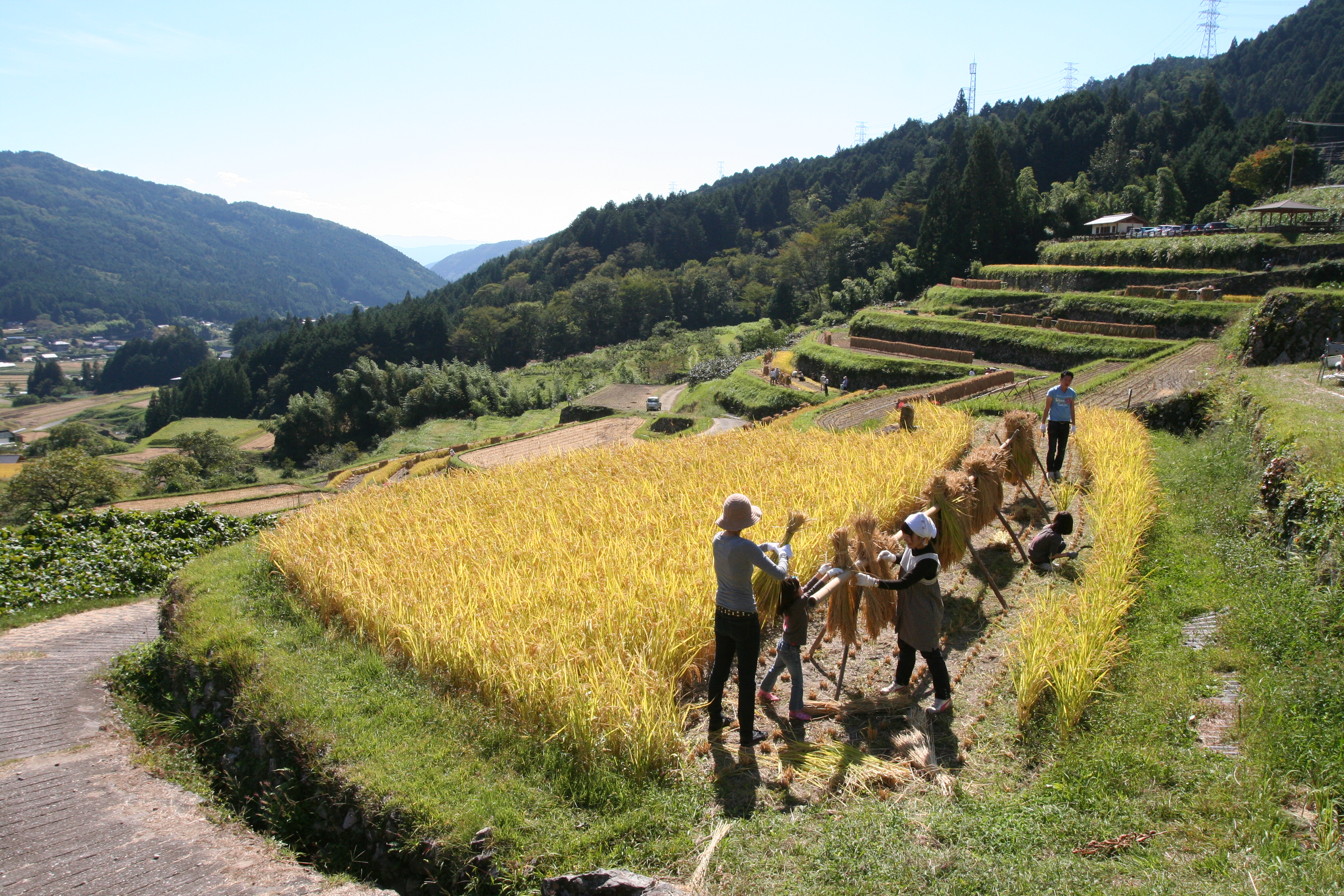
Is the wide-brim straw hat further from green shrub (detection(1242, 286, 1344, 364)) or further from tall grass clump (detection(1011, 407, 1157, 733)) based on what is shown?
green shrub (detection(1242, 286, 1344, 364))

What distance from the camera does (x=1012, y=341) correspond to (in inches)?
1248

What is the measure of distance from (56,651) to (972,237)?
54.3 meters

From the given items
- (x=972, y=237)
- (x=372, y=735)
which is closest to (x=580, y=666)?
(x=372, y=735)

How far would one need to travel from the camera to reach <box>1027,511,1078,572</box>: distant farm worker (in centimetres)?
757

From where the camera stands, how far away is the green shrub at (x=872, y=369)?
31406mm

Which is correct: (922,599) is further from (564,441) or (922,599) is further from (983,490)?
(564,441)

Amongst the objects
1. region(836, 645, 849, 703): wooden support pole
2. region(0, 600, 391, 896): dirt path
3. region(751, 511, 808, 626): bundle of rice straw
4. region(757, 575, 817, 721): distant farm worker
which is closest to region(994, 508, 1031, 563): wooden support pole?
region(751, 511, 808, 626): bundle of rice straw

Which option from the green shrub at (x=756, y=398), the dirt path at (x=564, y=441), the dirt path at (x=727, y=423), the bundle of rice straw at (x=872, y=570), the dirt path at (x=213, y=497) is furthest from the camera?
the green shrub at (x=756, y=398)

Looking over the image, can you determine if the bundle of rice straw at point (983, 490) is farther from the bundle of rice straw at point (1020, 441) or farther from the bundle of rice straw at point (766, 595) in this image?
the bundle of rice straw at point (766, 595)

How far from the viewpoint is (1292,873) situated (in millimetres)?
3123

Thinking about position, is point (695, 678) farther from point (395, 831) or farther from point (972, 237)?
point (972, 237)

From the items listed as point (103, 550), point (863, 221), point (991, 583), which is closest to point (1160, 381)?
point (991, 583)

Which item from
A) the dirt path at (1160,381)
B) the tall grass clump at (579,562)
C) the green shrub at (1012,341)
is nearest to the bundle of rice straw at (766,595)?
the tall grass clump at (579,562)

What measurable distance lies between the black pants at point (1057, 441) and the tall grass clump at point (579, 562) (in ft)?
4.08
